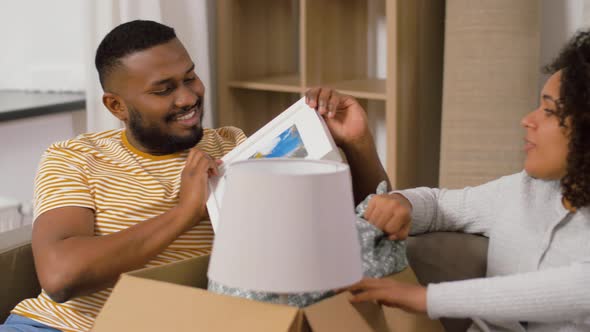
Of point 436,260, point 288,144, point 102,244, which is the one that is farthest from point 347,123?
point 102,244

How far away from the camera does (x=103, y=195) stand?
1.56 meters

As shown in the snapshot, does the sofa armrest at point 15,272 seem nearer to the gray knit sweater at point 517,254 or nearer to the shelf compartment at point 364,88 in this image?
Answer: the gray knit sweater at point 517,254

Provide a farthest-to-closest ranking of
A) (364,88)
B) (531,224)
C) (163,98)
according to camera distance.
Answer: (364,88), (163,98), (531,224)

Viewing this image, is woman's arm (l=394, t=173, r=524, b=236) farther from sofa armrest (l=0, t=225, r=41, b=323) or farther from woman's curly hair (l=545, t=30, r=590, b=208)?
sofa armrest (l=0, t=225, r=41, b=323)

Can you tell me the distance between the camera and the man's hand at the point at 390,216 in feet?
4.20

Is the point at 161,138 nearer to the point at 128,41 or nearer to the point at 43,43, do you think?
the point at 128,41

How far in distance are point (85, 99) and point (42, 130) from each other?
171mm

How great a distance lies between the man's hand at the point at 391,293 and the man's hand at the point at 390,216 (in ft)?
0.47

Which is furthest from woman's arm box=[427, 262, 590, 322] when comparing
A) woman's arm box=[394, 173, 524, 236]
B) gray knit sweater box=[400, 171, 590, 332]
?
woman's arm box=[394, 173, 524, 236]

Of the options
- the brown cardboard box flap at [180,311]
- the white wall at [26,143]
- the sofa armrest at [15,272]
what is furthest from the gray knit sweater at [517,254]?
the white wall at [26,143]

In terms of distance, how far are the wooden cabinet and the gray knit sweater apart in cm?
83

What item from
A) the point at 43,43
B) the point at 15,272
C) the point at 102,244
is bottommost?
the point at 15,272

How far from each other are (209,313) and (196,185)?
0.45 m

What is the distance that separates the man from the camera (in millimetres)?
1423
